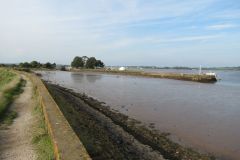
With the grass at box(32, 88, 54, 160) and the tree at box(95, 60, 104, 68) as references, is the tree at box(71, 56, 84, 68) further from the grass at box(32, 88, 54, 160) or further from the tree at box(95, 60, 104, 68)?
the grass at box(32, 88, 54, 160)

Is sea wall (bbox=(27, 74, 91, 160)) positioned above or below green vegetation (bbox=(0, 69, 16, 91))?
above

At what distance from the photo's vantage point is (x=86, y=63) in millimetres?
126125

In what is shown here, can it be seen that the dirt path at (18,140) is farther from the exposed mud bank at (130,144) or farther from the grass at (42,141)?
the exposed mud bank at (130,144)

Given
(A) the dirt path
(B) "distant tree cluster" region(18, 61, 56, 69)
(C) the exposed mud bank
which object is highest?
(B) "distant tree cluster" region(18, 61, 56, 69)

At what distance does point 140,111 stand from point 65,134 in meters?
12.8

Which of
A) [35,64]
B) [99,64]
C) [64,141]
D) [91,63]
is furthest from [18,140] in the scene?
[35,64]

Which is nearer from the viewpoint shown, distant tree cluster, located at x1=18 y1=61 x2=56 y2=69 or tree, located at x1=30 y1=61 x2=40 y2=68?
distant tree cluster, located at x1=18 y1=61 x2=56 y2=69

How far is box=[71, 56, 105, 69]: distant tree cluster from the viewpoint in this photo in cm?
12494

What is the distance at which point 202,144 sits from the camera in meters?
11.8

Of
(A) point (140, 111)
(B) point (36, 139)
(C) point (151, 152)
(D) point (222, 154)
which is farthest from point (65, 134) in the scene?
(A) point (140, 111)

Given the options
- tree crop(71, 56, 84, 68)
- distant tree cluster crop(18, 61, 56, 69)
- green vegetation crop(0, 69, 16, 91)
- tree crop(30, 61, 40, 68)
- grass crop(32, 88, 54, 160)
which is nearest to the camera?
grass crop(32, 88, 54, 160)

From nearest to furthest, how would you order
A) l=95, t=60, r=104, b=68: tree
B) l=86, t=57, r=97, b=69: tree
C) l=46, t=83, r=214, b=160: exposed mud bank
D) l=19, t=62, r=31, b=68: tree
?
1. l=46, t=83, r=214, b=160: exposed mud bank
2. l=19, t=62, r=31, b=68: tree
3. l=86, t=57, r=97, b=69: tree
4. l=95, t=60, r=104, b=68: tree

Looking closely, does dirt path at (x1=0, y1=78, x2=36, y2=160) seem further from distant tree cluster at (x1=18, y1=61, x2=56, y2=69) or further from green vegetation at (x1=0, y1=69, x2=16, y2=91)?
distant tree cluster at (x1=18, y1=61, x2=56, y2=69)

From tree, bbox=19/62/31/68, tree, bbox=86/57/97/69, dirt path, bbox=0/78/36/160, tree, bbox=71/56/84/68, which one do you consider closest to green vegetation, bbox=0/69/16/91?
dirt path, bbox=0/78/36/160
